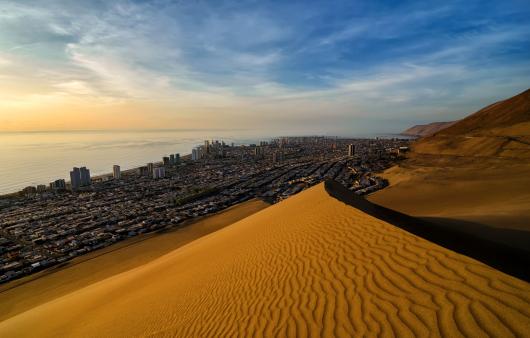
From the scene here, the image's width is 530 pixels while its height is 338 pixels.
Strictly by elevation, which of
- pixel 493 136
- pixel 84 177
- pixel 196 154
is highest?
pixel 493 136

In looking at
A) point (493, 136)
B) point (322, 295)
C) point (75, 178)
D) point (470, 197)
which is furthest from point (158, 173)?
point (322, 295)

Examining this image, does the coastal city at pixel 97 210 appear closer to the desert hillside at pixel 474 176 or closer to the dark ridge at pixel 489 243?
the desert hillside at pixel 474 176

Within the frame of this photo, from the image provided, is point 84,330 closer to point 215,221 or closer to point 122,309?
point 122,309

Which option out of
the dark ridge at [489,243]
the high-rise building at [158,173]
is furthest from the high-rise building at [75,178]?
the dark ridge at [489,243]

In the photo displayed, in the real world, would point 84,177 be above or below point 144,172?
above

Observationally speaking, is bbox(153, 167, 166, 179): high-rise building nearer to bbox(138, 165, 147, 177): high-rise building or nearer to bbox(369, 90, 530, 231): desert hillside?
bbox(138, 165, 147, 177): high-rise building

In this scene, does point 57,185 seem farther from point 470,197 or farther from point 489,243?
point 489,243

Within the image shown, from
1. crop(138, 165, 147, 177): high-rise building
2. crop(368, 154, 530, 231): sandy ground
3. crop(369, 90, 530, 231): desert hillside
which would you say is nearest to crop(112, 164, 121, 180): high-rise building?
crop(138, 165, 147, 177): high-rise building

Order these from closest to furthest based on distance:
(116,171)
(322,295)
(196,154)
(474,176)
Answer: (322,295) < (474,176) < (116,171) < (196,154)
